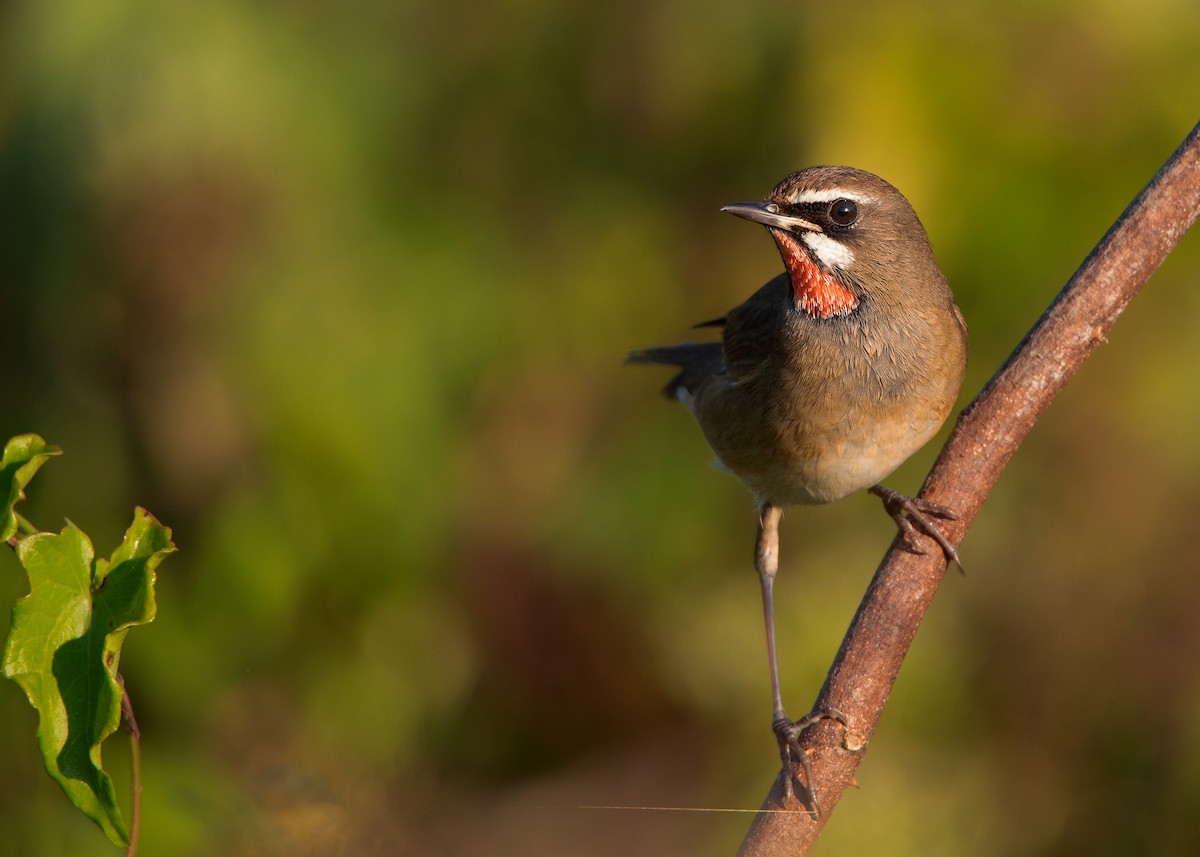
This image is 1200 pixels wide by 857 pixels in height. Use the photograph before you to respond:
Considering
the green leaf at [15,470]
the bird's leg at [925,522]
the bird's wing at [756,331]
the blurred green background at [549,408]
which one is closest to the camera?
the green leaf at [15,470]

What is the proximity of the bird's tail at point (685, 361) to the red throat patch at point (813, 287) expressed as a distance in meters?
0.78

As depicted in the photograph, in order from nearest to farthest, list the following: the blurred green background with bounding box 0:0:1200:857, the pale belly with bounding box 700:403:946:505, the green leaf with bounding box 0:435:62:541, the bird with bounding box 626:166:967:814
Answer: the green leaf with bounding box 0:435:62:541
the bird with bounding box 626:166:967:814
the pale belly with bounding box 700:403:946:505
the blurred green background with bounding box 0:0:1200:857


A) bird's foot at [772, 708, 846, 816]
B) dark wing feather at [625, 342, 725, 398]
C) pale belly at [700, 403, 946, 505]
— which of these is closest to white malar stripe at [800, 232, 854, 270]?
pale belly at [700, 403, 946, 505]

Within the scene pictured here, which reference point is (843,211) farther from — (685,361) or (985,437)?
(685,361)

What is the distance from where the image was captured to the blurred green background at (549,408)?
4477mm

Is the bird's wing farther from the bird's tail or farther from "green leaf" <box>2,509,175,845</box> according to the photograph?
"green leaf" <box>2,509,175,845</box>

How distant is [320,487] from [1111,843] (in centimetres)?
303

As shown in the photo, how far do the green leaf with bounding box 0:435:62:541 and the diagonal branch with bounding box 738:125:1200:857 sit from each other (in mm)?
1482

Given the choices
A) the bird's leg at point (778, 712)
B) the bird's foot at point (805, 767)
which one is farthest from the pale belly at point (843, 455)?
the bird's foot at point (805, 767)

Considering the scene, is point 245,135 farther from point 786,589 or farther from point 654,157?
point 786,589

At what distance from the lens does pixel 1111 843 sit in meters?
4.83

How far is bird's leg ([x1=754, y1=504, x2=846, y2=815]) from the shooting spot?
2.77 meters

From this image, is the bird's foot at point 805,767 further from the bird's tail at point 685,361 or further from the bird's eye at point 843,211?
the bird's tail at point 685,361

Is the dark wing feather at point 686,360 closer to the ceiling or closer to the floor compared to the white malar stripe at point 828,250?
closer to the floor
